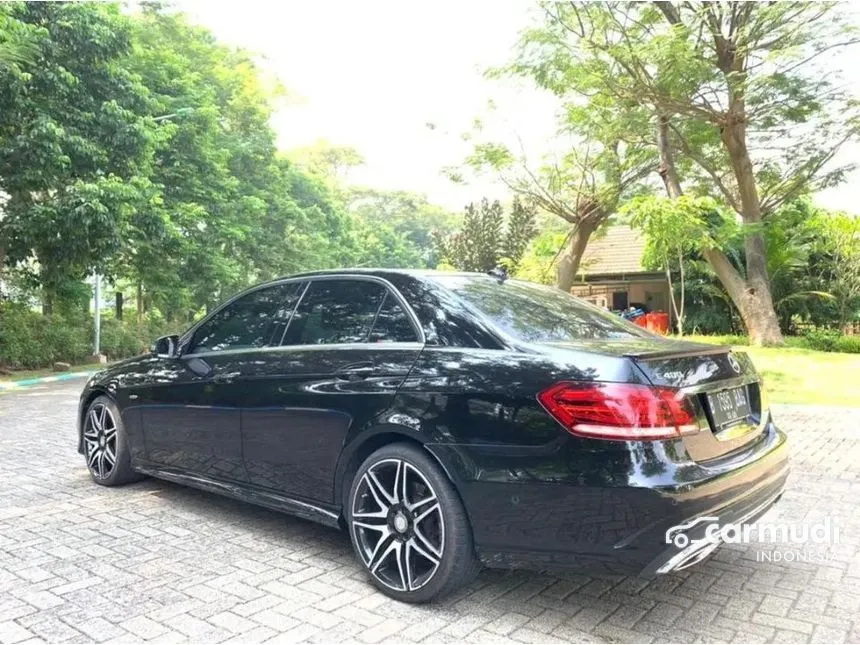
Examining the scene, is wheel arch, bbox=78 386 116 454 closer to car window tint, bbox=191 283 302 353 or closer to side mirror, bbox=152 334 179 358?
side mirror, bbox=152 334 179 358

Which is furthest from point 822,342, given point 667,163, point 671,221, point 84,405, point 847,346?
point 84,405

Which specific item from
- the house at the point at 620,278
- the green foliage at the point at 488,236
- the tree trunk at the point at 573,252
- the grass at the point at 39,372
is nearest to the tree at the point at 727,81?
the tree trunk at the point at 573,252

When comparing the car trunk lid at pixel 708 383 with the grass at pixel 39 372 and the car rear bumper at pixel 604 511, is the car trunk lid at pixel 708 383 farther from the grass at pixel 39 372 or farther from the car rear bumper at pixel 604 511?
the grass at pixel 39 372

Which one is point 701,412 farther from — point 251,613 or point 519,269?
point 519,269

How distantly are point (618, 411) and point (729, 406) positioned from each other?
742 mm

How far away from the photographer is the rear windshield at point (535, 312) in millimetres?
3244

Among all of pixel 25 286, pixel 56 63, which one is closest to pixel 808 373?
pixel 56 63

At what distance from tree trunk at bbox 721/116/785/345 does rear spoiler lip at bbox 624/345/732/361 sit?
1528 cm

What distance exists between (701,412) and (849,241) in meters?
20.5

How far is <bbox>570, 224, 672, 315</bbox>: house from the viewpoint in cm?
2808

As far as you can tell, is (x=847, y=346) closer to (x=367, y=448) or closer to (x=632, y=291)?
(x=632, y=291)

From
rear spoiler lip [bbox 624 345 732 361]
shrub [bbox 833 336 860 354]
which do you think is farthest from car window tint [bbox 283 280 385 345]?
shrub [bbox 833 336 860 354]

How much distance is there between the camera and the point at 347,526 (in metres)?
3.45

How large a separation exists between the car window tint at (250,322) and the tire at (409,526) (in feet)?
3.87
